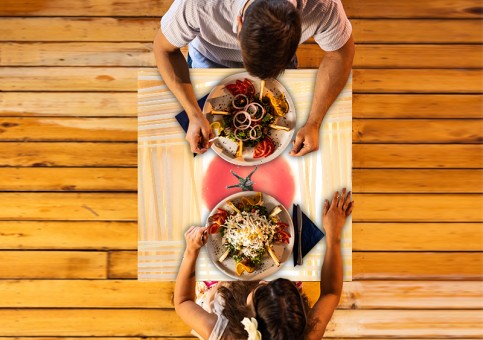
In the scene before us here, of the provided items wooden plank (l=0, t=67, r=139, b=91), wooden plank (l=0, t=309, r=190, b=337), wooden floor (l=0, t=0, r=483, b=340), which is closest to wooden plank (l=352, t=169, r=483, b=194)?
wooden floor (l=0, t=0, r=483, b=340)

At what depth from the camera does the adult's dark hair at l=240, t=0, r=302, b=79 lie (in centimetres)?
145

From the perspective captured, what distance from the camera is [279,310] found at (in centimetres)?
168

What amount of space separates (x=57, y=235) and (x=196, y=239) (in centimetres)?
128

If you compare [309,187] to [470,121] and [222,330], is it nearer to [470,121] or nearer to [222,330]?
[222,330]

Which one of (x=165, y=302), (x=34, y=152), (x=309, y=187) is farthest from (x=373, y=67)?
(x=34, y=152)

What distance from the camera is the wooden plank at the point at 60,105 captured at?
280 centimetres

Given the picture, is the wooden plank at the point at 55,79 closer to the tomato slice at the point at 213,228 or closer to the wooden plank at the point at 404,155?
the tomato slice at the point at 213,228

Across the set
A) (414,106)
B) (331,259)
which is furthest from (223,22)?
(414,106)

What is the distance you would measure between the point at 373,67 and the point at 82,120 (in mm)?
1788

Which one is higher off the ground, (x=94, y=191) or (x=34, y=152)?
(x=34, y=152)

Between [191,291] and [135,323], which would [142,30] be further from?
[135,323]

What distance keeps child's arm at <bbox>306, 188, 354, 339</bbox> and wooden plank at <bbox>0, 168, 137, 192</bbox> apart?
1.33 m

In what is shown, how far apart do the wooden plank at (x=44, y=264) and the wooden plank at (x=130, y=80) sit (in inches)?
38.7

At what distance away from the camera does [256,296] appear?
177 centimetres
